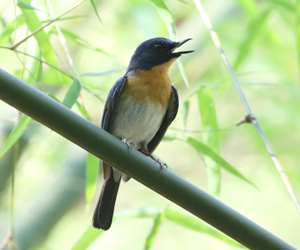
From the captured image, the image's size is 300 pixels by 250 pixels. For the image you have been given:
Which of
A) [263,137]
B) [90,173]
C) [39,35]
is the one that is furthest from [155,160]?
[39,35]

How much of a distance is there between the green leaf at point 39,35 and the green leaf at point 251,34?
1505 millimetres

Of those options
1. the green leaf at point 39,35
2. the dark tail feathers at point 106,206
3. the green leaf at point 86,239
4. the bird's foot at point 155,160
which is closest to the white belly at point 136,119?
the bird's foot at point 155,160

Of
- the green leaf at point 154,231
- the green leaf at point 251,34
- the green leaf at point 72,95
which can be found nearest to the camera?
the green leaf at point 72,95

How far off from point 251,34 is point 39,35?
1755mm

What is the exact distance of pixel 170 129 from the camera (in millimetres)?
4965

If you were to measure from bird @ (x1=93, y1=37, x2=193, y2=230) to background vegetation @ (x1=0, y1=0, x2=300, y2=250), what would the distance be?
173mm

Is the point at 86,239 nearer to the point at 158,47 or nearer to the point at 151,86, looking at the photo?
the point at 151,86

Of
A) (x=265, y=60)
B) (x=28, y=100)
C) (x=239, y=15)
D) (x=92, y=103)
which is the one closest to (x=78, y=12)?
(x=92, y=103)

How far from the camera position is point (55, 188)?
4.30m

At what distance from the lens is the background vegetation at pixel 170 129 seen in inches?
118

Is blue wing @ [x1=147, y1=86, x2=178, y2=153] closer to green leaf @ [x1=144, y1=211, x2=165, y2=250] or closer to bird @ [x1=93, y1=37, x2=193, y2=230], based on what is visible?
bird @ [x1=93, y1=37, x2=193, y2=230]

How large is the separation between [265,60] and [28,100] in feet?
12.2

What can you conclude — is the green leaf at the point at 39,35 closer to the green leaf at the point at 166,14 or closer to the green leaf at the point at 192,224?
the green leaf at the point at 166,14

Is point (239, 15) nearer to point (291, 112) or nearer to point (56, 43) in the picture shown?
point (291, 112)
